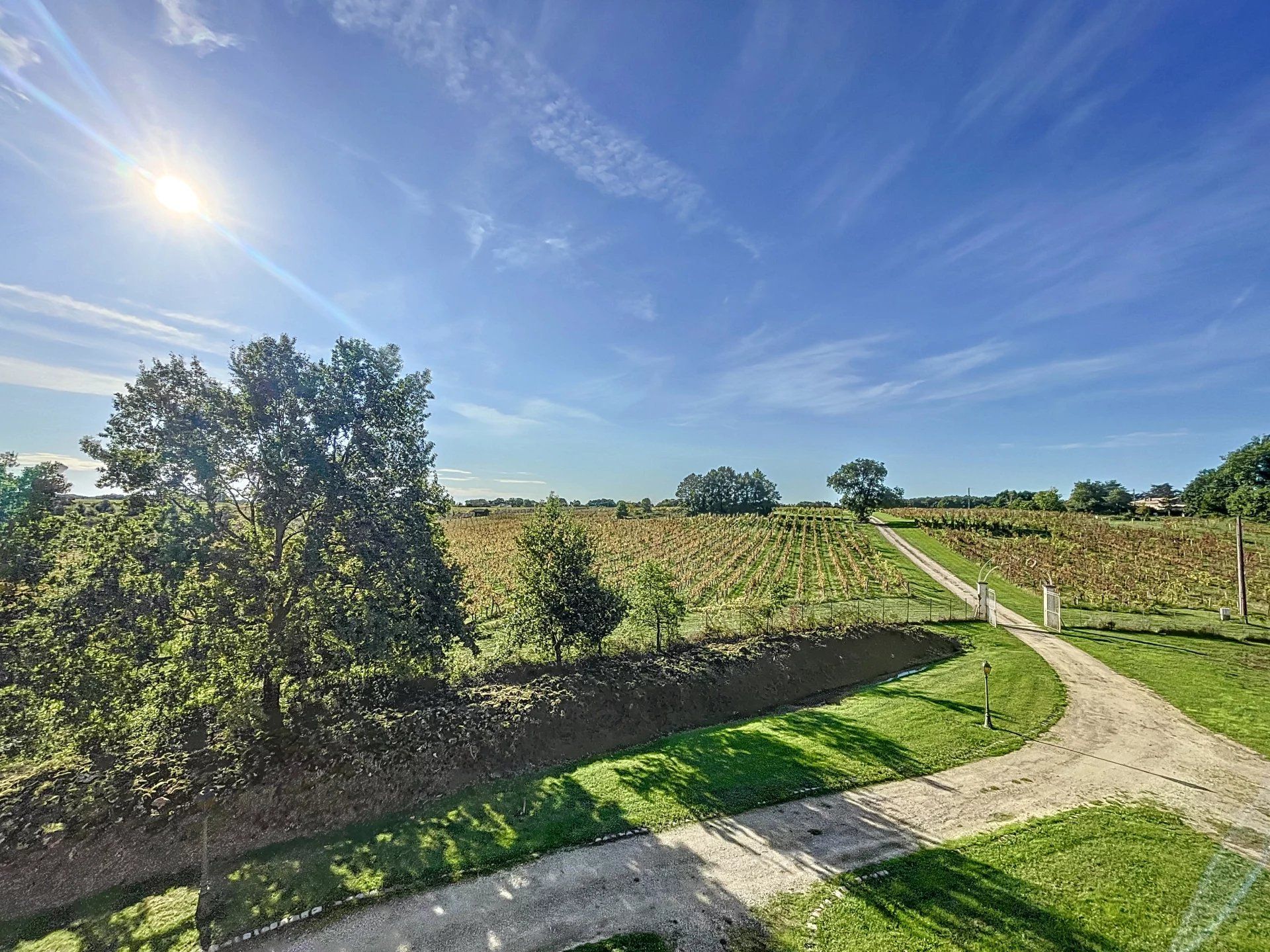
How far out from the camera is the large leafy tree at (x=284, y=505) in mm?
13352

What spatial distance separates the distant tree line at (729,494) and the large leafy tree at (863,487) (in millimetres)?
15476

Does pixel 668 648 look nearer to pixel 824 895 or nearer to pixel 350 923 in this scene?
pixel 824 895

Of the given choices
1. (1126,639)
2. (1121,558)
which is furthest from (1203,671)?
(1121,558)

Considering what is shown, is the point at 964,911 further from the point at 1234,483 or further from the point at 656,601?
the point at 1234,483

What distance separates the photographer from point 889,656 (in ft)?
83.3

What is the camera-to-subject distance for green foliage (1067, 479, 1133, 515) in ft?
299

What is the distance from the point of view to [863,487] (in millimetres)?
92062

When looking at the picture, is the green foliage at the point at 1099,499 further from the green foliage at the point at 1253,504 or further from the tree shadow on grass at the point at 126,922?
the tree shadow on grass at the point at 126,922

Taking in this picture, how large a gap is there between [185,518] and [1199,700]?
35.3 meters

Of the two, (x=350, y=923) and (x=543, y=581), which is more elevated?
(x=543, y=581)

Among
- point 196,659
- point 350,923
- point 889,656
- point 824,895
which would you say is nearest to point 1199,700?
point 889,656

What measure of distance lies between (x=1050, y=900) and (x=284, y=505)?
789 inches

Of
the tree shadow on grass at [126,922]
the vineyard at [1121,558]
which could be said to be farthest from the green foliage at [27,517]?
the vineyard at [1121,558]

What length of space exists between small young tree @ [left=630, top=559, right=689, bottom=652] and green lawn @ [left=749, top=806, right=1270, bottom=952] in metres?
13.4
